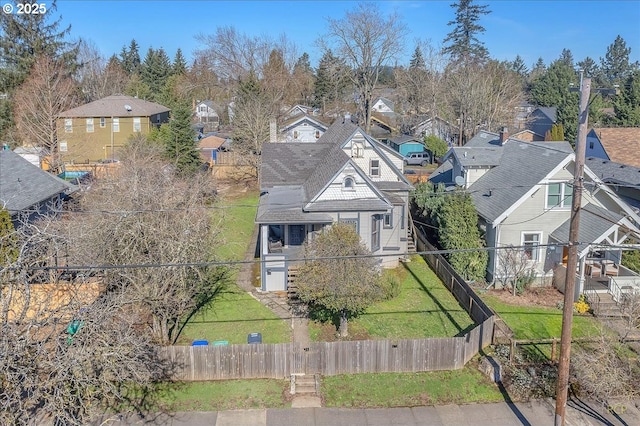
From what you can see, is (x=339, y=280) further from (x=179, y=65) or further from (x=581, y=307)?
(x=179, y=65)

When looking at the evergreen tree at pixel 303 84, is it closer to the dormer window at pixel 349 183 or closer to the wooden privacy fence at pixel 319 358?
the dormer window at pixel 349 183

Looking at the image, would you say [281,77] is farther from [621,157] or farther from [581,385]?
[581,385]

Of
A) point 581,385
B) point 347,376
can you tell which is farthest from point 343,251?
point 581,385

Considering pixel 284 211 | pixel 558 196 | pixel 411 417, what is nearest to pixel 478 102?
pixel 558 196

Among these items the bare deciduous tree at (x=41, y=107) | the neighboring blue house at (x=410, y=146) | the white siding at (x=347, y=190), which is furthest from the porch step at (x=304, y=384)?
the neighboring blue house at (x=410, y=146)

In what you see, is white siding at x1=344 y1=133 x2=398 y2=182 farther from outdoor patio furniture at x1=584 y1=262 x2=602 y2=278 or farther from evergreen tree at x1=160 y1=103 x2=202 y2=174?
evergreen tree at x1=160 y1=103 x2=202 y2=174

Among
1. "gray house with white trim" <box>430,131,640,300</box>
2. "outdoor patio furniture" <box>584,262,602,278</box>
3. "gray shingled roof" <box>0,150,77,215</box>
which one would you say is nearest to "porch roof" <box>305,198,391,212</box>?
"gray house with white trim" <box>430,131,640,300</box>
